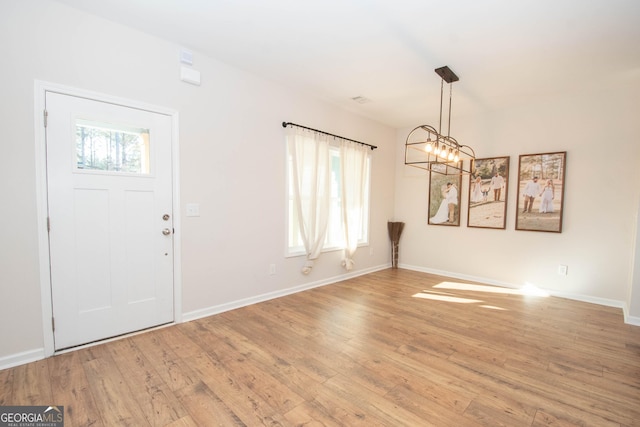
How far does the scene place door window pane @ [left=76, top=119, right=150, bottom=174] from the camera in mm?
2428

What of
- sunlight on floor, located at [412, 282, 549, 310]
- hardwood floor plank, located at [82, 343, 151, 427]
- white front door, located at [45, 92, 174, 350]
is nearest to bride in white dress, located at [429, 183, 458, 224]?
sunlight on floor, located at [412, 282, 549, 310]

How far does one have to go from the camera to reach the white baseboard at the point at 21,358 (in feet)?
6.99

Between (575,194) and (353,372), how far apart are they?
398cm

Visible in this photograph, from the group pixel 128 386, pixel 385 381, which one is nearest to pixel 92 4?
pixel 128 386

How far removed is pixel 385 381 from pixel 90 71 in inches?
134

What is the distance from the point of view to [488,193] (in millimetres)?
4641

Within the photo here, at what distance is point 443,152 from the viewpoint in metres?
3.15

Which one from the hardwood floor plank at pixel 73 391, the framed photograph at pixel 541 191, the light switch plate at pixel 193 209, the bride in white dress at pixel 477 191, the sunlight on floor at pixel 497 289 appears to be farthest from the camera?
the bride in white dress at pixel 477 191

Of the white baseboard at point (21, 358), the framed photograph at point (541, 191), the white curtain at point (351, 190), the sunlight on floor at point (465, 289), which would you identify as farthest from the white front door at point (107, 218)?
the framed photograph at point (541, 191)

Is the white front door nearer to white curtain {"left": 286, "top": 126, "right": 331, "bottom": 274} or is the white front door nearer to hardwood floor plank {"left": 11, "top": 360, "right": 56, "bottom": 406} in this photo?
hardwood floor plank {"left": 11, "top": 360, "right": 56, "bottom": 406}

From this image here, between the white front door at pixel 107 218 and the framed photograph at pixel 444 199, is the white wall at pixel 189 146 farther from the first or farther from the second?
the framed photograph at pixel 444 199

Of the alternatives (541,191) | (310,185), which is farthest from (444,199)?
(310,185)

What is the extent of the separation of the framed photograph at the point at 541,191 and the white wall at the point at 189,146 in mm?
2583

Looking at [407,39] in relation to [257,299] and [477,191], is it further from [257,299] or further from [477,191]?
[257,299]
